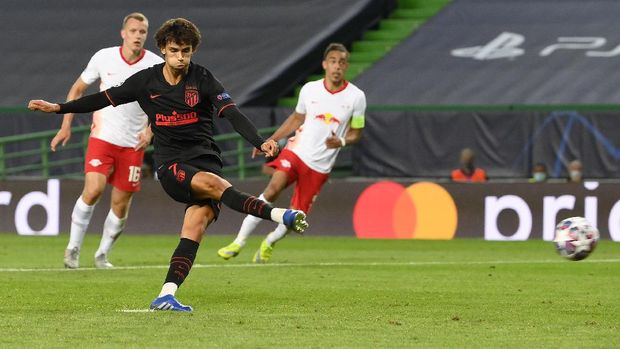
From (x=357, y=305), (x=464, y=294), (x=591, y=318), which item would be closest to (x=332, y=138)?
(x=464, y=294)


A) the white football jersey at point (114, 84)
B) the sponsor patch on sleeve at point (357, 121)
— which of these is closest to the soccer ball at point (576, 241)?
the white football jersey at point (114, 84)

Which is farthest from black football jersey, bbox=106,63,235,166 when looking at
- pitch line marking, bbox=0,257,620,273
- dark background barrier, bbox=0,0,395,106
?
dark background barrier, bbox=0,0,395,106

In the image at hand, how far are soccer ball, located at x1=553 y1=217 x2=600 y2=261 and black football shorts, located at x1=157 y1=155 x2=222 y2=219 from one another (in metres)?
2.98

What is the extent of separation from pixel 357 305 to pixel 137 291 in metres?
2.00

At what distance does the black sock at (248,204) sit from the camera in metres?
9.98

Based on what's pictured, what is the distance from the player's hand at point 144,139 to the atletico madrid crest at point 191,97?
3938mm

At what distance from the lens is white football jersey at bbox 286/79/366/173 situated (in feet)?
53.8

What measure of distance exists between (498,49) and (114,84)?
14.5 metres

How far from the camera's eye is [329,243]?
20.5 metres

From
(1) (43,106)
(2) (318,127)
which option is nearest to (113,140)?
(2) (318,127)

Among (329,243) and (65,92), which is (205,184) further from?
(65,92)

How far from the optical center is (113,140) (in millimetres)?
14547

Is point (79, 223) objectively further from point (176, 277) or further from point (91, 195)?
point (176, 277)

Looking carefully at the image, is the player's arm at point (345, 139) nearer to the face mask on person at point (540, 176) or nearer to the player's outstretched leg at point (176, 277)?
the player's outstretched leg at point (176, 277)
